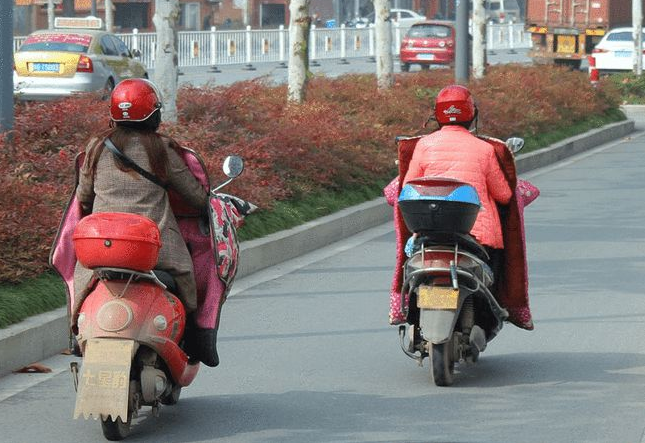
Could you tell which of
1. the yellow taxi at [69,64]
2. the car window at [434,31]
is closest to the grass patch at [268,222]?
the yellow taxi at [69,64]

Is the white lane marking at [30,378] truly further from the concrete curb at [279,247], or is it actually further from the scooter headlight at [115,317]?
the scooter headlight at [115,317]

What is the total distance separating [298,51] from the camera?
64.6 feet

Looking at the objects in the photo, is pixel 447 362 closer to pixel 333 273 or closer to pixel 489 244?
pixel 489 244

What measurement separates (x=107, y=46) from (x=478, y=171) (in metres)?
21.8

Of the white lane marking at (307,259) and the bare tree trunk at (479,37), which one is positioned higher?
the bare tree trunk at (479,37)

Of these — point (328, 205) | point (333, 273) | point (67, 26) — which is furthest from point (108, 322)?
point (67, 26)

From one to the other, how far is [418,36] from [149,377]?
149ft

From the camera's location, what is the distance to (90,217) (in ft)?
21.2

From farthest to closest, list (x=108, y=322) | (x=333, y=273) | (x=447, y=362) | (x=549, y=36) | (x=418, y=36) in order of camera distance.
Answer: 1. (x=418, y=36)
2. (x=549, y=36)
3. (x=333, y=273)
4. (x=447, y=362)
5. (x=108, y=322)

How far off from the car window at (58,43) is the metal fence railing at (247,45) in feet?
33.7

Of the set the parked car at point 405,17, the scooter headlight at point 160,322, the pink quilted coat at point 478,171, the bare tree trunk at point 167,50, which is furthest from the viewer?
the parked car at point 405,17

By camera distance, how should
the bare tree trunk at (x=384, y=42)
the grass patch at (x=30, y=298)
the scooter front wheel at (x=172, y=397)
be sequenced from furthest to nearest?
1. the bare tree trunk at (x=384, y=42)
2. the grass patch at (x=30, y=298)
3. the scooter front wheel at (x=172, y=397)

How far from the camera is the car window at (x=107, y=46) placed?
2900cm

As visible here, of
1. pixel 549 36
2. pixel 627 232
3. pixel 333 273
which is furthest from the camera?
pixel 549 36
